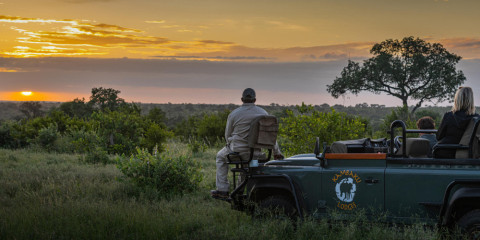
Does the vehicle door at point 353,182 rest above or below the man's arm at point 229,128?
below

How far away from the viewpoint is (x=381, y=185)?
266 inches

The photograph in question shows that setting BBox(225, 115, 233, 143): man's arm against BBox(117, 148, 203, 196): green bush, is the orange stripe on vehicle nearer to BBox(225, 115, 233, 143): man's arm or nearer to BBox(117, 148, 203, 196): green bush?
BBox(225, 115, 233, 143): man's arm

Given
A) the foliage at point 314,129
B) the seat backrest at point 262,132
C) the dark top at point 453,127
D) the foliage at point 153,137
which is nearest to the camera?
the dark top at point 453,127

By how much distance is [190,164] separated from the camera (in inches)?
476

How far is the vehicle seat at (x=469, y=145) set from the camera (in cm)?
653

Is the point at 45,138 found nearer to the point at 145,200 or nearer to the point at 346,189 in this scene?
the point at 145,200

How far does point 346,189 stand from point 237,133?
204cm

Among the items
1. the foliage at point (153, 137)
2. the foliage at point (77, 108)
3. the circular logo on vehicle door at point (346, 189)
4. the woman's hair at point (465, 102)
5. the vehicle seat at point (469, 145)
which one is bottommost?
the circular logo on vehicle door at point (346, 189)

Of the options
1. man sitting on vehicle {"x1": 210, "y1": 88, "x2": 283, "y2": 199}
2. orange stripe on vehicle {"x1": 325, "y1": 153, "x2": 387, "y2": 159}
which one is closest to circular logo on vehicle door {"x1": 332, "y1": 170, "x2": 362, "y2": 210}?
orange stripe on vehicle {"x1": 325, "y1": 153, "x2": 387, "y2": 159}

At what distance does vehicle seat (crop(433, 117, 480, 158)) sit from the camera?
6.53 metres

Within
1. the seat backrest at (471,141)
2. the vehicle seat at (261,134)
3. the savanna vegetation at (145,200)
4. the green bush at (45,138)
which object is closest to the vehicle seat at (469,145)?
the seat backrest at (471,141)

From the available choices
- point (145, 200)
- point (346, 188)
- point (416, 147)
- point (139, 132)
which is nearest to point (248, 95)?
point (346, 188)

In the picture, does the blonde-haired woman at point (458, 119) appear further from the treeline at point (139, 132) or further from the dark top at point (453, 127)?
the treeline at point (139, 132)

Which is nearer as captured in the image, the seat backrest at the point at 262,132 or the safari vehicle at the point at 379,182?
the safari vehicle at the point at 379,182
